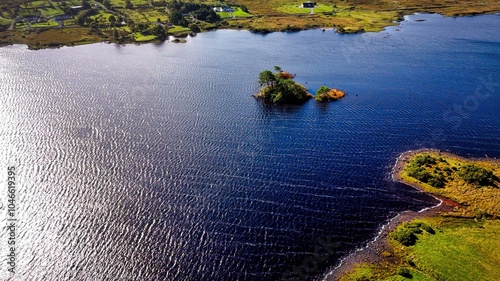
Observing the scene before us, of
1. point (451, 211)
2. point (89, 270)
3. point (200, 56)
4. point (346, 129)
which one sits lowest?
point (89, 270)

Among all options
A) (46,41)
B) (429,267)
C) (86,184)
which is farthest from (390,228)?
(46,41)

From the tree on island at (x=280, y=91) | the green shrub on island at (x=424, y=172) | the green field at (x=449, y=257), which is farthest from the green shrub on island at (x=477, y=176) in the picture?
the tree on island at (x=280, y=91)

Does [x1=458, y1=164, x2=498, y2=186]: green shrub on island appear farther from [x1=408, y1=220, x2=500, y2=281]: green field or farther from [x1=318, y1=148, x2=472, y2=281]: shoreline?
[x1=408, y1=220, x2=500, y2=281]: green field

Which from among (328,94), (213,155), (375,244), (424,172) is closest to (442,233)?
(375,244)

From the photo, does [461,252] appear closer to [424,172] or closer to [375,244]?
[375,244]

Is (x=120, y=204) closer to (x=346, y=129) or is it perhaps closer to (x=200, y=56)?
(x=346, y=129)

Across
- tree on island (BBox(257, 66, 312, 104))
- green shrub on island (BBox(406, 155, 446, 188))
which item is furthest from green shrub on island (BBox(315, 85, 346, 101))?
green shrub on island (BBox(406, 155, 446, 188))
